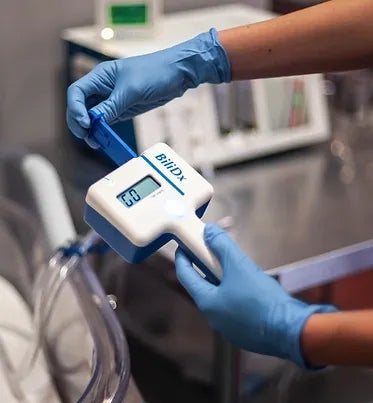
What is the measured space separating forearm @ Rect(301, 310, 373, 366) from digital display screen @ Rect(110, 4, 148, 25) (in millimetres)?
792

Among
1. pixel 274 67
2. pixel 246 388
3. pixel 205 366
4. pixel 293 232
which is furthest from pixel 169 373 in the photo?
pixel 274 67

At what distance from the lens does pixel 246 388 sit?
1.26 metres

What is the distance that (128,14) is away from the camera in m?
1.47

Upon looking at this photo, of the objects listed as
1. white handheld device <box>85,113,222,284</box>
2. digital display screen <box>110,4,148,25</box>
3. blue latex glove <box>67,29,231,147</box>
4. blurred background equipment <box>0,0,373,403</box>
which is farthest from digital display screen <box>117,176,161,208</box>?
digital display screen <box>110,4,148,25</box>

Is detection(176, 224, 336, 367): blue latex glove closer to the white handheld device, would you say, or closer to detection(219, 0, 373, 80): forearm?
the white handheld device

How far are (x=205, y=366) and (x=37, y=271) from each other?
34 centimetres

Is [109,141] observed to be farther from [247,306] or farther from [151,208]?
[247,306]

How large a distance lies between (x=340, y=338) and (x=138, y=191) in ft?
0.79

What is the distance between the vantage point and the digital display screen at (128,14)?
4.78 feet

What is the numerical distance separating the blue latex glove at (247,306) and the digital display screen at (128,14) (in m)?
0.70

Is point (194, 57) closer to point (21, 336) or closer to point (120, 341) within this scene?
point (120, 341)

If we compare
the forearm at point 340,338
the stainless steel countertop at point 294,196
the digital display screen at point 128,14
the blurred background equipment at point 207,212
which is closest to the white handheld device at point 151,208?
the forearm at point 340,338

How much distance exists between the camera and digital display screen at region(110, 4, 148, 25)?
1.46 meters

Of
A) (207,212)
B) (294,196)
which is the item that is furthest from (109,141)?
(294,196)
